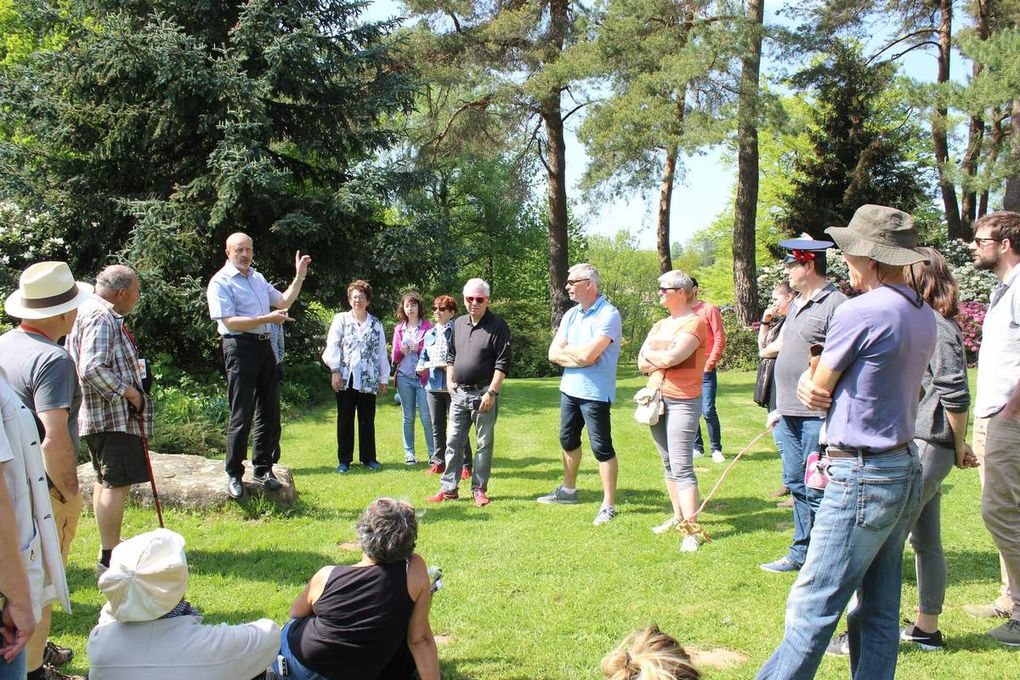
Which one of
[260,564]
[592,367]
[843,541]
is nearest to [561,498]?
[592,367]

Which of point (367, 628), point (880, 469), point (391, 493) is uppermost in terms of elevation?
point (880, 469)

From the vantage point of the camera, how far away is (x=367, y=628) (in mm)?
3049

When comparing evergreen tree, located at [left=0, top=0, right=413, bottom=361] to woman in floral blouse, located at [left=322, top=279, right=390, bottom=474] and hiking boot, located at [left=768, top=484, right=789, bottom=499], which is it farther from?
hiking boot, located at [left=768, top=484, right=789, bottom=499]

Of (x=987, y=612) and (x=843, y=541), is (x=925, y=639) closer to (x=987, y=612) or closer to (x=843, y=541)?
(x=987, y=612)

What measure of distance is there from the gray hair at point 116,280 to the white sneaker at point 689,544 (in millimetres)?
→ 3966

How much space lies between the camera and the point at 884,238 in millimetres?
2840

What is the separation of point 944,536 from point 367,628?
444 cm

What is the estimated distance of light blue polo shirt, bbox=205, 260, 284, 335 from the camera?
613 cm

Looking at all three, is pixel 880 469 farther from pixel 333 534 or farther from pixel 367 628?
pixel 333 534

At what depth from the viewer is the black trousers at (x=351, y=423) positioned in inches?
328

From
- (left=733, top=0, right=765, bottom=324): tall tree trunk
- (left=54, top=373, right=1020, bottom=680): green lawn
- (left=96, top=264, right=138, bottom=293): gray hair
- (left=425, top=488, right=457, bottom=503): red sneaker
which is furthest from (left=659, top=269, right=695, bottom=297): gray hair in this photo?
(left=733, top=0, right=765, bottom=324): tall tree trunk

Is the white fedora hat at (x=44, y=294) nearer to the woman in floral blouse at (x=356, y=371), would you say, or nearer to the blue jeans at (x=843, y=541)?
the blue jeans at (x=843, y=541)

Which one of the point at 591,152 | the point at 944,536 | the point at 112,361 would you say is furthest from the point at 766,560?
the point at 591,152

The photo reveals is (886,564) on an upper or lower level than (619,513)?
upper
